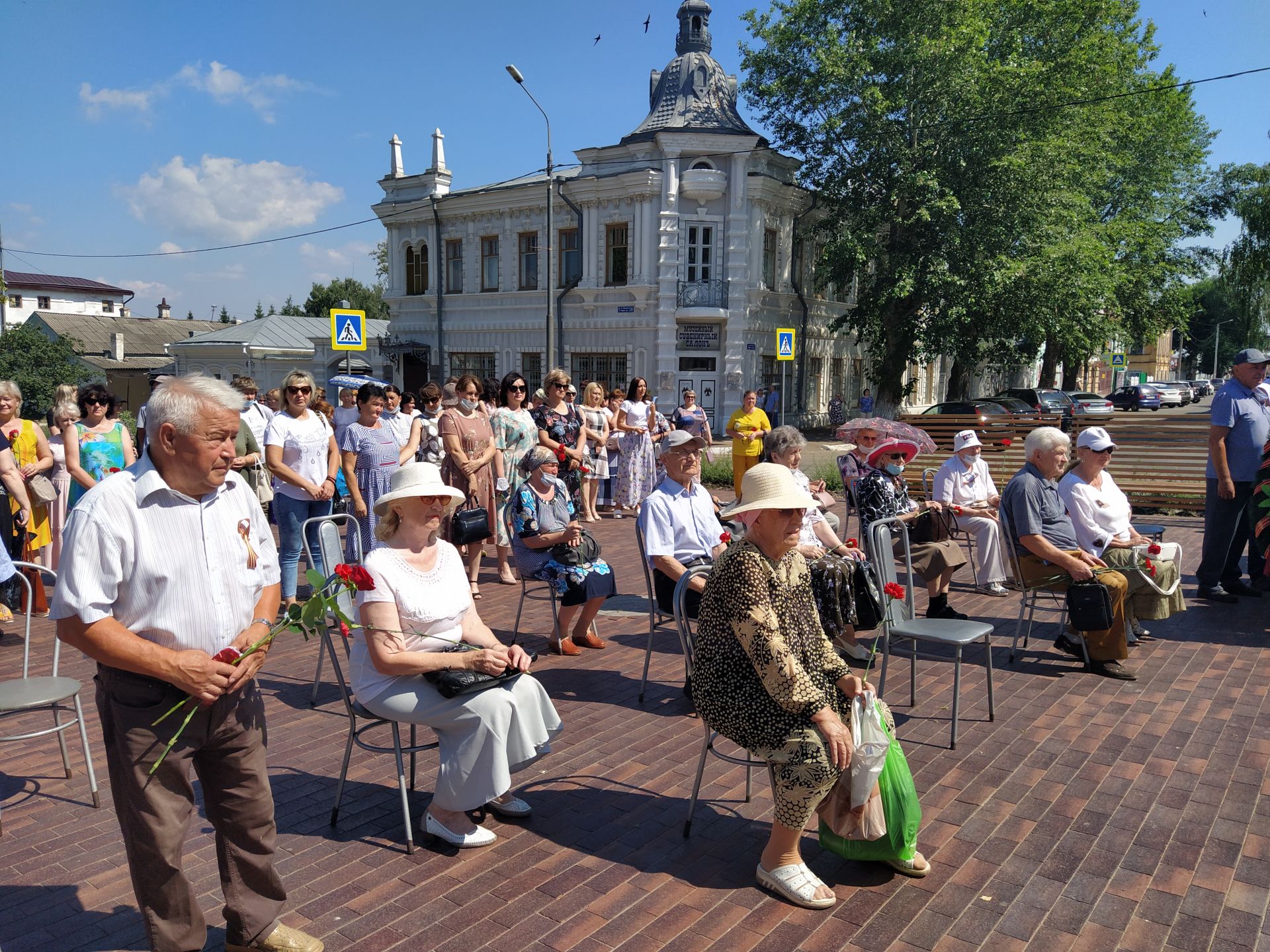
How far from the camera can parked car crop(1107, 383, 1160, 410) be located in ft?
152

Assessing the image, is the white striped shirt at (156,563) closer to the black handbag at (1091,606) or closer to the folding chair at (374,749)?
the folding chair at (374,749)

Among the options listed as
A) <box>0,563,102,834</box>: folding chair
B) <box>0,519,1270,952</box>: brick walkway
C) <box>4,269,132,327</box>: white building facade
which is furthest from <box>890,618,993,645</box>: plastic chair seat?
<box>4,269,132,327</box>: white building facade

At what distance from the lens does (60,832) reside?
12.8 feet

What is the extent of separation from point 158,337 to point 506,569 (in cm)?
7632

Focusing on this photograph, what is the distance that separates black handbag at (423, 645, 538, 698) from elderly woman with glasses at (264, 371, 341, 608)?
394 centimetres

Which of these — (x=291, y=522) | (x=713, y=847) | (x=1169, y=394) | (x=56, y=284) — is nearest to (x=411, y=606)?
(x=713, y=847)

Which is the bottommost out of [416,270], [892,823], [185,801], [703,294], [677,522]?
[892,823]

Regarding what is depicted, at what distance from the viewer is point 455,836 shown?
3787 mm

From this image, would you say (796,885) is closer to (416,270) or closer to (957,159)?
(957,159)

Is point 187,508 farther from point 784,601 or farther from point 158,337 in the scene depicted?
point 158,337

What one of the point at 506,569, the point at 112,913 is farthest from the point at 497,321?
the point at 112,913

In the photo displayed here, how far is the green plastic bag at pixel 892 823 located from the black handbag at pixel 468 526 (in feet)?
13.6

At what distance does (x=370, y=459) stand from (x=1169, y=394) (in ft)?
173

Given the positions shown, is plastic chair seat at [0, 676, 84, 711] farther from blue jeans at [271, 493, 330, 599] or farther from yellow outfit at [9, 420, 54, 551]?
yellow outfit at [9, 420, 54, 551]
